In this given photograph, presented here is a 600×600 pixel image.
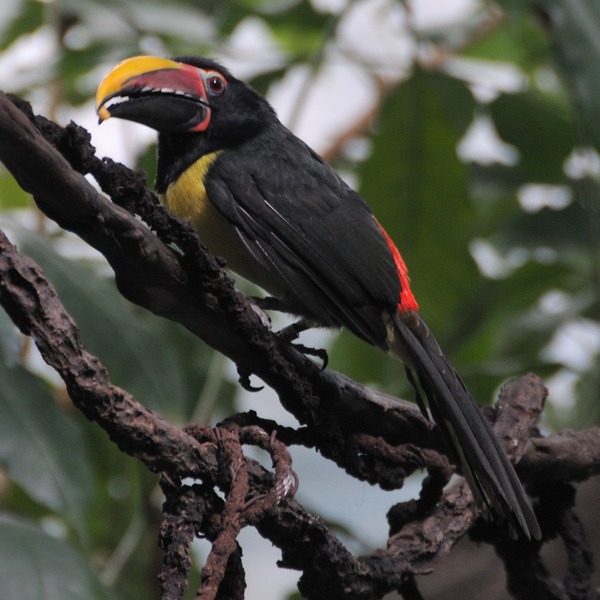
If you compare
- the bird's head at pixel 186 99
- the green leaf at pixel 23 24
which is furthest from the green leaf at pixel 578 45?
the green leaf at pixel 23 24

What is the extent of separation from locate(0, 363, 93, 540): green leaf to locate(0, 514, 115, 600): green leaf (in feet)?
0.40

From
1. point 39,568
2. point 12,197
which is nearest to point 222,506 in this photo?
point 39,568

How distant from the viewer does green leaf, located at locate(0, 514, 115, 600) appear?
5.15 feet

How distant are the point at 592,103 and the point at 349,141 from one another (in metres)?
1.54

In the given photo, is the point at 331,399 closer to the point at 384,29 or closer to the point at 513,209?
the point at 513,209

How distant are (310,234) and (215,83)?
0.62 meters

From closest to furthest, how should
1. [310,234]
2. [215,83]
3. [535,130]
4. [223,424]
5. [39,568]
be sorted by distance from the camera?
[223,424] < [39,568] < [310,234] < [215,83] < [535,130]

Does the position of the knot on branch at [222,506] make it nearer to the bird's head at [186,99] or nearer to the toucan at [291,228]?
the toucan at [291,228]

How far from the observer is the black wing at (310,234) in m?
1.77

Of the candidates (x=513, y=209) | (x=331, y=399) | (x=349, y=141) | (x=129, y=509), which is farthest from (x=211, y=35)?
(x=331, y=399)

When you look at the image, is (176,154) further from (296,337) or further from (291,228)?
(296,337)

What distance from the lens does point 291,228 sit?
187 cm

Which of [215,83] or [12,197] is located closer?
[215,83]

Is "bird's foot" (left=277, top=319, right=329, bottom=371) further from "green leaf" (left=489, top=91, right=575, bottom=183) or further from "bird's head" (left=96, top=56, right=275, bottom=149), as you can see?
"green leaf" (left=489, top=91, right=575, bottom=183)
